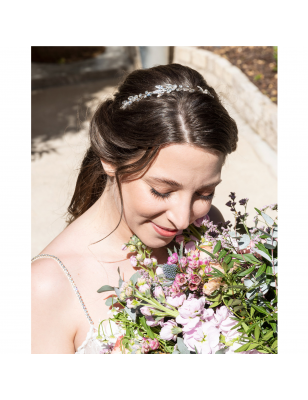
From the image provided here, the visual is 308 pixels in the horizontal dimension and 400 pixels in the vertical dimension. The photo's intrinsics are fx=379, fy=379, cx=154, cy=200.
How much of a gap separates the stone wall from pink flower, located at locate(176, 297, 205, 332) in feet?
13.8

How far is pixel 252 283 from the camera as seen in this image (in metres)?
1.31

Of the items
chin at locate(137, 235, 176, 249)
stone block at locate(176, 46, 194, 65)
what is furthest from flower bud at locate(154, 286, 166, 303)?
stone block at locate(176, 46, 194, 65)

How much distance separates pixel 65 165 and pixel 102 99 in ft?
4.07

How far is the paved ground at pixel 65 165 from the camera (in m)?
5.23

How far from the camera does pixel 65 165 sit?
617 centimetres

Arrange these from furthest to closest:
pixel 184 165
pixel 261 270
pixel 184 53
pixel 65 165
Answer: pixel 184 53
pixel 65 165
pixel 184 165
pixel 261 270

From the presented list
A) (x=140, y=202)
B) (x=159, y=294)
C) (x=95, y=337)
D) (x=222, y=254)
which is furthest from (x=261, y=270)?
(x=95, y=337)

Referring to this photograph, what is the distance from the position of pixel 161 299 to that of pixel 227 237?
34 cm

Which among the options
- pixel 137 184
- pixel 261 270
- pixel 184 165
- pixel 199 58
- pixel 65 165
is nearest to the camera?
pixel 261 270

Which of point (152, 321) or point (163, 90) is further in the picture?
point (163, 90)

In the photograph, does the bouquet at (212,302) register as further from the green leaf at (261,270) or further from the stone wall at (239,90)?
the stone wall at (239,90)

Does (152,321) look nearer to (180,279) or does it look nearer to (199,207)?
(180,279)
